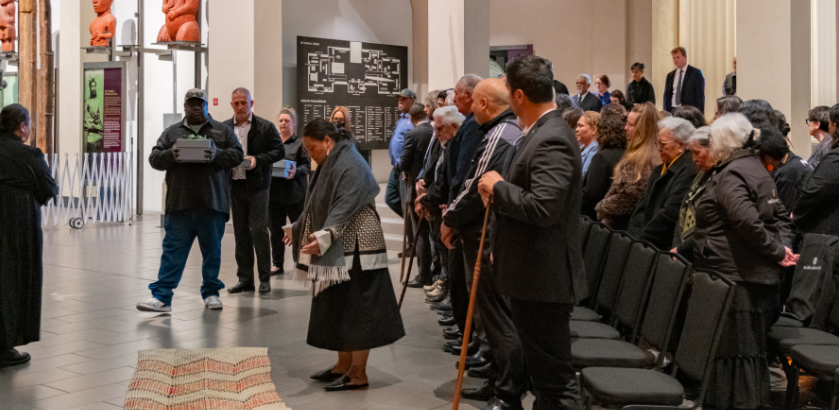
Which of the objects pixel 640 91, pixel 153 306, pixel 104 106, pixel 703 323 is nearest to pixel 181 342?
pixel 153 306

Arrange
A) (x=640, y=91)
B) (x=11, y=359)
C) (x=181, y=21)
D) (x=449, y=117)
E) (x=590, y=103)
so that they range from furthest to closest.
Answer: (x=181, y=21)
(x=640, y=91)
(x=590, y=103)
(x=449, y=117)
(x=11, y=359)

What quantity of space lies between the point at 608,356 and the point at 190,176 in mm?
4096

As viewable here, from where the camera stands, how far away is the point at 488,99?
4438mm

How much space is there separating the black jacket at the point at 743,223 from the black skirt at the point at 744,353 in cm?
11

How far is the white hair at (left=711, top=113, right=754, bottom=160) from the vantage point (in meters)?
4.15

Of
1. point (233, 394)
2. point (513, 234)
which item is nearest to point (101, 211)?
point (233, 394)

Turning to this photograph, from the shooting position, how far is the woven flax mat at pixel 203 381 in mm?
4480

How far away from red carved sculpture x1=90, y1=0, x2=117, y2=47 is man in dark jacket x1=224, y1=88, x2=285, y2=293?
778 cm

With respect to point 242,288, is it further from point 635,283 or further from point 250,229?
point 635,283

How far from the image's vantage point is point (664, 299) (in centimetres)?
391

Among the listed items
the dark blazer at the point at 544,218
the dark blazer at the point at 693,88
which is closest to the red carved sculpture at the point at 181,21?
the dark blazer at the point at 693,88

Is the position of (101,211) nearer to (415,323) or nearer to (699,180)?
(415,323)

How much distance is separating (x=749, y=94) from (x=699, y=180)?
12.6 feet

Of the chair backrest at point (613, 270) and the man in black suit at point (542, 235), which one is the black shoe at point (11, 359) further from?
the chair backrest at point (613, 270)
